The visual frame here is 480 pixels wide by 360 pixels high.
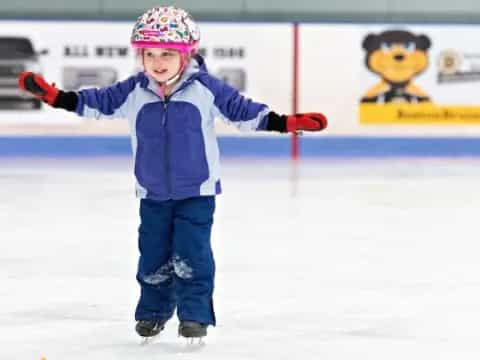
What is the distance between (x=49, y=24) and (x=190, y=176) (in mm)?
7404

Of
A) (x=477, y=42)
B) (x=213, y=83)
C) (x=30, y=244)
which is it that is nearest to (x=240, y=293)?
(x=213, y=83)

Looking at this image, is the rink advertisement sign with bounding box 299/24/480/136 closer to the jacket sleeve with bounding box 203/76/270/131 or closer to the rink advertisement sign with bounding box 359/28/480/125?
the rink advertisement sign with bounding box 359/28/480/125

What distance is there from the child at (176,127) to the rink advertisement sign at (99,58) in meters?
6.94

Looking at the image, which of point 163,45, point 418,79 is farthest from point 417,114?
point 163,45

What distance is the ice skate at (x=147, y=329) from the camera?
3.45m

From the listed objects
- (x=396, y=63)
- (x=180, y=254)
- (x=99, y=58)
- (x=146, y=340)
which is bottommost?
(x=396, y=63)

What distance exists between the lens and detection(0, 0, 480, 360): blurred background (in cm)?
366

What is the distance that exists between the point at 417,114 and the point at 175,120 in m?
7.49

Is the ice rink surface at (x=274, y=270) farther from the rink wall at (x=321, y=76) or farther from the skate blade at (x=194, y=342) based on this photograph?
the rink wall at (x=321, y=76)

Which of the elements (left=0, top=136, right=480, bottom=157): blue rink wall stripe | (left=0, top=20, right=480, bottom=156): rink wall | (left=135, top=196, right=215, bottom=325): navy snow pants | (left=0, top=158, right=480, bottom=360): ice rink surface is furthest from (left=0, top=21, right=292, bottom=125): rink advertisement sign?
(left=135, top=196, right=215, bottom=325): navy snow pants

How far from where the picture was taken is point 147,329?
346 cm

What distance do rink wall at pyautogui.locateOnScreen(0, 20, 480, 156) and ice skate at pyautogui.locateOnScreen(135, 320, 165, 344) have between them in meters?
6.91

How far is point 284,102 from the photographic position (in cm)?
1067

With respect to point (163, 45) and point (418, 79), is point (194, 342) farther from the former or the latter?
point (418, 79)
